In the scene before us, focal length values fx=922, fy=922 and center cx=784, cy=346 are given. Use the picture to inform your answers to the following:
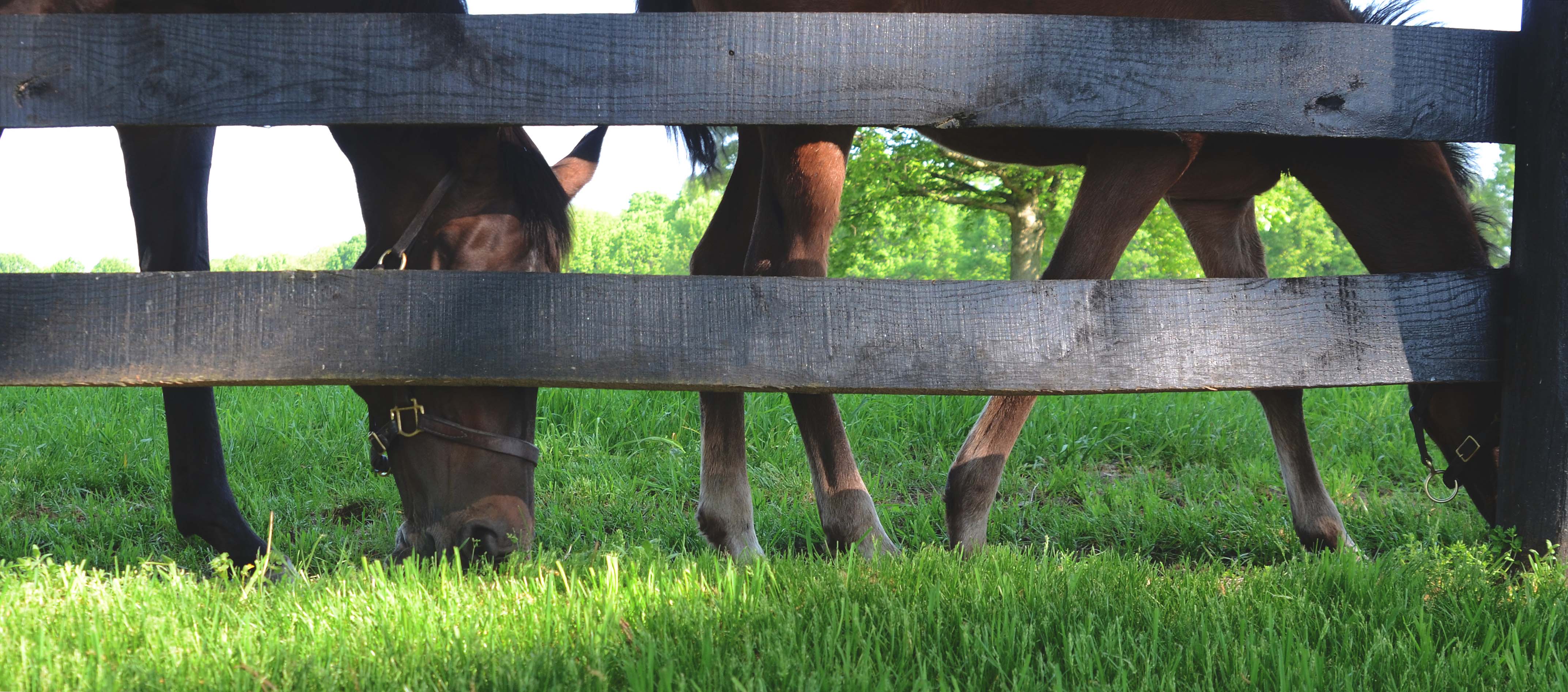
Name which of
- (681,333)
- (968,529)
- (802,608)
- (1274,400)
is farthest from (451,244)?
(1274,400)

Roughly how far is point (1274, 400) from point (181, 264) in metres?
3.73

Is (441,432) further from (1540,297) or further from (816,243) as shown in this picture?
(1540,297)

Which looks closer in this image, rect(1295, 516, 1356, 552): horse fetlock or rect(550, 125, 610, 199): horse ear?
rect(550, 125, 610, 199): horse ear

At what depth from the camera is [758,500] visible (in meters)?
3.73

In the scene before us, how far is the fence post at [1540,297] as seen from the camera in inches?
81.3

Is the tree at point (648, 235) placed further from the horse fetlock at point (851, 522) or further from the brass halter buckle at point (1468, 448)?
the brass halter buckle at point (1468, 448)

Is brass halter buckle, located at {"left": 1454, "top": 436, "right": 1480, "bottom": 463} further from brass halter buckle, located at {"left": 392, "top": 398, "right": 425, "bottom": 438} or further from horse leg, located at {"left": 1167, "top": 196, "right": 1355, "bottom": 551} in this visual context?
brass halter buckle, located at {"left": 392, "top": 398, "right": 425, "bottom": 438}

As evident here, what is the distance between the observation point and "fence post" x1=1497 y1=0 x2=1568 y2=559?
206 cm

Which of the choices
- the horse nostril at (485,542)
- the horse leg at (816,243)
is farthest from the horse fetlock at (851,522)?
the horse nostril at (485,542)

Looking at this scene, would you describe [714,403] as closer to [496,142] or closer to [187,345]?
[496,142]

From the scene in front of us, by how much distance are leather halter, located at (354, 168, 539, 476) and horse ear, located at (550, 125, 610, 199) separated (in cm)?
37

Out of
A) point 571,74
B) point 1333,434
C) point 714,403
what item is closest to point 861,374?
point 571,74

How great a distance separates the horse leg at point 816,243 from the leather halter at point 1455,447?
1500mm

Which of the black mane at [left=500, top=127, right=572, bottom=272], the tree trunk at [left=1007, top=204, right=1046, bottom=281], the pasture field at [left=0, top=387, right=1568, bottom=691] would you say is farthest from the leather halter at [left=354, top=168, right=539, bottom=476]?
the tree trunk at [left=1007, top=204, right=1046, bottom=281]
